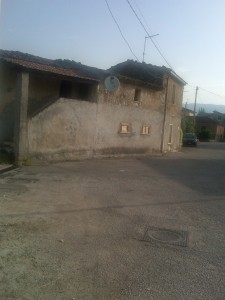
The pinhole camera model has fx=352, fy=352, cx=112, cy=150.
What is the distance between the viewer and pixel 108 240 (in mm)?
6289

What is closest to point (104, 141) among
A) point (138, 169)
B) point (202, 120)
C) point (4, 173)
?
point (138, 169)

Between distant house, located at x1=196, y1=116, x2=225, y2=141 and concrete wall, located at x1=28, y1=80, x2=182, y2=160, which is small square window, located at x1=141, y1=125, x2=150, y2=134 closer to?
concrete wall, located at x1=28, y1=80, x2=182, y2=160

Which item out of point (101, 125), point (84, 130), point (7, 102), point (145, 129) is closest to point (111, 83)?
point (101, 125)

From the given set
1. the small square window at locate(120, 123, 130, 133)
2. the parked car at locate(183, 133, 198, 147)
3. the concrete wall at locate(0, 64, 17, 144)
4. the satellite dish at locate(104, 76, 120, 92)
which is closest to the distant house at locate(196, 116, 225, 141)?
the parked car at locate(183, 133, 198, 147)

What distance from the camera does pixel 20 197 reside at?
349 inches

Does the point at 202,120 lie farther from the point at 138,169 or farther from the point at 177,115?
the point at 138,169

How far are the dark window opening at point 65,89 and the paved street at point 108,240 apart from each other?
7960mm

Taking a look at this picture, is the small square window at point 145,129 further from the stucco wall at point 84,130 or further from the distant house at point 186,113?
the distant house at point 186,113

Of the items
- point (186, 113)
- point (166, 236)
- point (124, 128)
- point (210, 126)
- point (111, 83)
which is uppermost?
point (186, 113)

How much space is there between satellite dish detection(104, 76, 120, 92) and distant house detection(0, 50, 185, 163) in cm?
18

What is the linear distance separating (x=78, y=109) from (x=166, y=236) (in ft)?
38.4

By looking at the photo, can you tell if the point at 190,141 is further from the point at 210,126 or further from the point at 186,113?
the point at 210,126

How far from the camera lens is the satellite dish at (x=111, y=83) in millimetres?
18906

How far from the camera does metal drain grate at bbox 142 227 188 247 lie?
6.46 m
